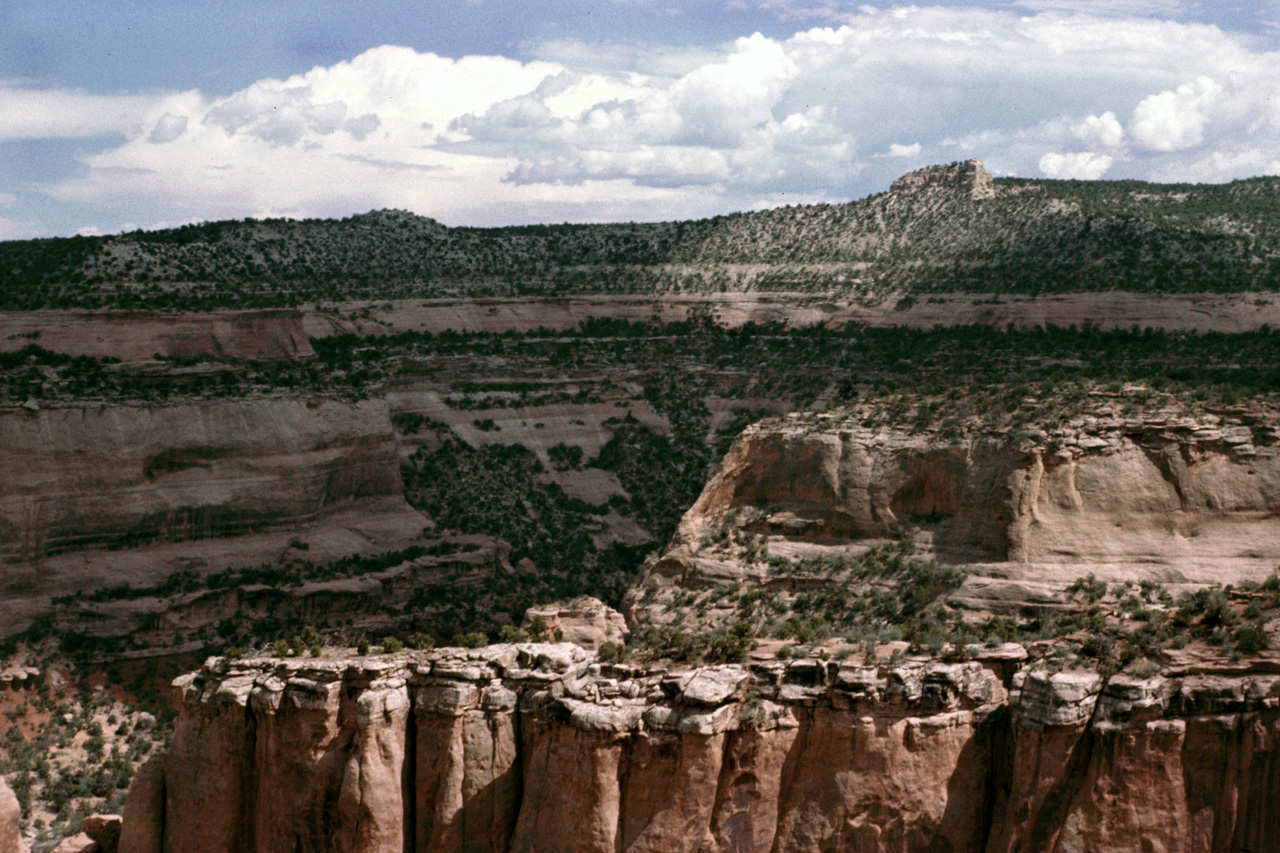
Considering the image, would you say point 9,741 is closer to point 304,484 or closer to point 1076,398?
point 304,484

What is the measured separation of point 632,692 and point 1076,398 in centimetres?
2200

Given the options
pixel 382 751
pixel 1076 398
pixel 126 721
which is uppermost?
pixel 1076 398

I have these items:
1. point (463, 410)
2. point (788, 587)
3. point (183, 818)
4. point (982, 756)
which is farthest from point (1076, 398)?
point (463, 410)

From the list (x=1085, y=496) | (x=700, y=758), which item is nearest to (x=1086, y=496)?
(x=1085, y=496)

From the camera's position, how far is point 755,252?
84.6 metres

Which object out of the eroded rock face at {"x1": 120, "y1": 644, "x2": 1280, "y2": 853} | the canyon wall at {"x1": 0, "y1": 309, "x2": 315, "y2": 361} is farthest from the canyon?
the canyon wall at {"x1": 0, "y1": 309, "x2": 315, "y2": 361}

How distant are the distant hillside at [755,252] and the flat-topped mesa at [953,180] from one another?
11 cm

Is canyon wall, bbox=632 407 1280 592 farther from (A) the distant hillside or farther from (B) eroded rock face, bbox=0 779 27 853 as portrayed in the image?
(A) the distant hillside

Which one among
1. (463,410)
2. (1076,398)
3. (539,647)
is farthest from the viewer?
(463,410)

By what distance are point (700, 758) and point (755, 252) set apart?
65.4m

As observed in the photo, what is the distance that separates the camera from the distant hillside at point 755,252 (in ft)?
215

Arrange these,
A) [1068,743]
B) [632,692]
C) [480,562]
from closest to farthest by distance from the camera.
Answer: [1068,743]
[632,692]
[480,562]

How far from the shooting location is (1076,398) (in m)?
39.5

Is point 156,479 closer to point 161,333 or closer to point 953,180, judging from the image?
point 161,333
